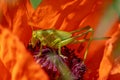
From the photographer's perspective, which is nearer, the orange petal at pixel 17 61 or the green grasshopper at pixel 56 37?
the orange petal at pixel 17 61

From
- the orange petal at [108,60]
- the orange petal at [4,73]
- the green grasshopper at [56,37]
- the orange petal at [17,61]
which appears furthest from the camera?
the green grasshopper at [56,37]

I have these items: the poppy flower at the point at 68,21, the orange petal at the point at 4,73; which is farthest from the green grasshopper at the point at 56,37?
the orange petal at the point at 4,73

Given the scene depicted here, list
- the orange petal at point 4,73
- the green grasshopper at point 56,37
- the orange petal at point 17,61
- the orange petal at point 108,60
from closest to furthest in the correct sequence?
1. the orange petal at point 17,61
2. the orange petal at point 4,73
3. the orange petal at point 108,60
4. the green grasshopper at point 56,37

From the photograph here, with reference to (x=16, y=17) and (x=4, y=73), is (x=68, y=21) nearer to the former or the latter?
(x=16, y=17)

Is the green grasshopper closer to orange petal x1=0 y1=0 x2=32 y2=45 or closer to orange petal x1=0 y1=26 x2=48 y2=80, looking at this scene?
orange petal x1=0 y1=0 x2=32 y2=45

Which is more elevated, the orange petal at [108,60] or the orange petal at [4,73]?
the orange petal at [4,73]

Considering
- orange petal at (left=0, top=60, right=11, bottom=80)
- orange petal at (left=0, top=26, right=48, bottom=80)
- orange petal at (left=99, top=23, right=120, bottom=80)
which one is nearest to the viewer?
orange petal at (left=0, top=26, right=48, bottom=80)

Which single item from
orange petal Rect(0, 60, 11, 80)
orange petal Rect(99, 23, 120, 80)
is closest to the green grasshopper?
orange petal Rect(99, 23, 120, 80)

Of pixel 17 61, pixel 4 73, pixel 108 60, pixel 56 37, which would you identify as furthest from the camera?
pixel 56 37

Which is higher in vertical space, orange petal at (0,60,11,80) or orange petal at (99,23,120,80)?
orange petal at (0,60,11,80)

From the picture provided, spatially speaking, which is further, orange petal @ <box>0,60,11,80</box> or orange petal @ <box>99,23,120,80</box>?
orange petal @ <box>99,23,120,80</box>

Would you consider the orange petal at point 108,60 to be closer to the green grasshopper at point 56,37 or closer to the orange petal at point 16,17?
the green grasshopper at point 56,37

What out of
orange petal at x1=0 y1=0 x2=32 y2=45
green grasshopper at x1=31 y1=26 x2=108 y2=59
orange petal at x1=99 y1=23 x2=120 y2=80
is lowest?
orange petal at x1=99 y1=23 x2=120 y2=80

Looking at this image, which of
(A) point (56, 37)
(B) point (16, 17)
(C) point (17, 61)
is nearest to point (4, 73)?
(C) point (17, 61)
